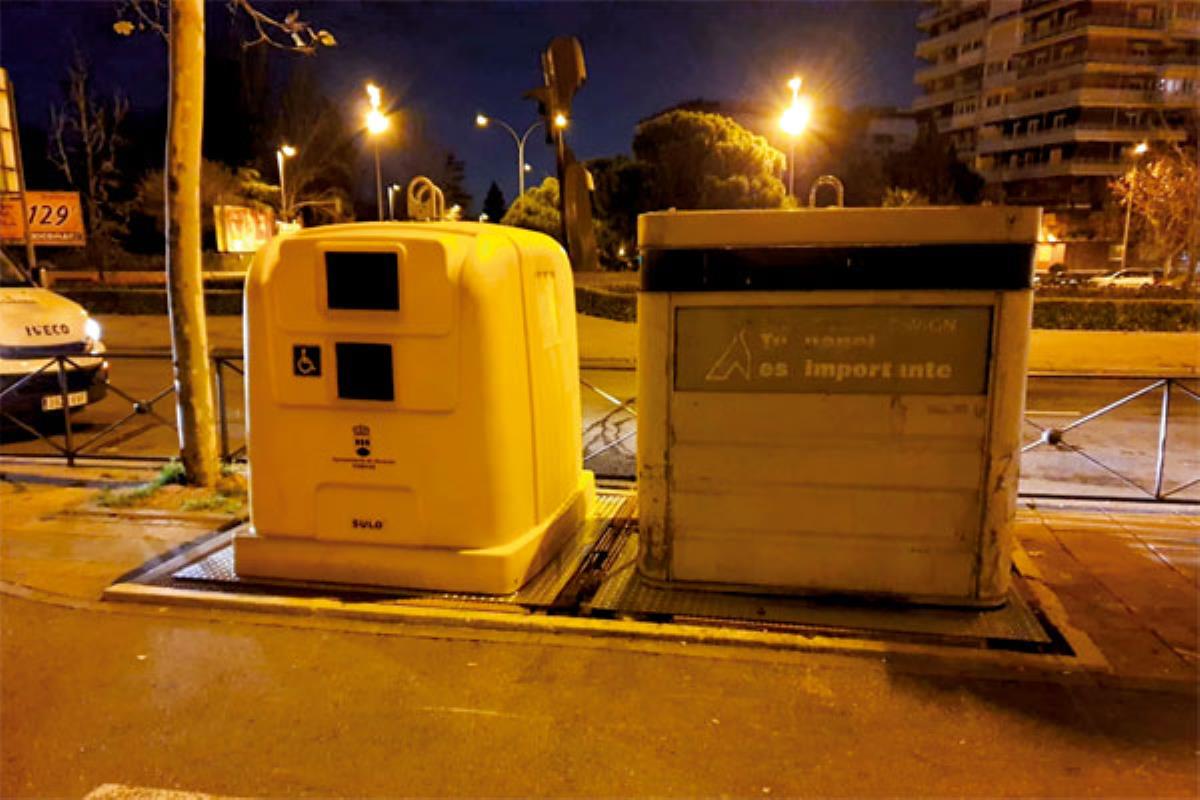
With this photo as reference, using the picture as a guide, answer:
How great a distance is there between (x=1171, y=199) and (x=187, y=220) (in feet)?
115

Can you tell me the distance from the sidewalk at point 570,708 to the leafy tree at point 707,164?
27.7 m

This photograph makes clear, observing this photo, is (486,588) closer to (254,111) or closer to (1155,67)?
(254,111)

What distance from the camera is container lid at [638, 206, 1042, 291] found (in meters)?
3.87

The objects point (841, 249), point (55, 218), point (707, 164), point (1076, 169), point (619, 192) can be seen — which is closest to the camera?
point (841, 249)

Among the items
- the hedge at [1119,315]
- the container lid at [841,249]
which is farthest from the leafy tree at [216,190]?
the container lid at [841,249]

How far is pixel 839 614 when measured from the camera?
13.8 feet

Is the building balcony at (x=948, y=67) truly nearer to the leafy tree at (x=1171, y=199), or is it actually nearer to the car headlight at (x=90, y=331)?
the leafy tree at (x=1171, y=199)

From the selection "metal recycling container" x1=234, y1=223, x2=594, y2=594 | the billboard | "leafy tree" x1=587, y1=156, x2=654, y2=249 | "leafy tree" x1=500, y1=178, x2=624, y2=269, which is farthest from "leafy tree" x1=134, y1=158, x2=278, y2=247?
"metal recycling container" x1=234, y1=223, x2=594, y2=594

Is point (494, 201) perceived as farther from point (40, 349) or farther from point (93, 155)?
point (40, 349)

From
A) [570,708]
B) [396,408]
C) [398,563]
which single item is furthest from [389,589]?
[570,708]

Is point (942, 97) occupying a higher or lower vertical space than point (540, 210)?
higher

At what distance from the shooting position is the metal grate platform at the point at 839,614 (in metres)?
3.98

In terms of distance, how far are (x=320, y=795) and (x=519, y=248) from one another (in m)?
2.78

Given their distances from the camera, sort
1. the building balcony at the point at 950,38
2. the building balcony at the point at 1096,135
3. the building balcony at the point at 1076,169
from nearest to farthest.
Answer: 1. the building balcony at the point at 1096,135
2. the building balcony at the point at 1076,169
3. the building balcony at the point at 950,38
